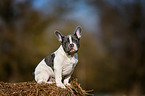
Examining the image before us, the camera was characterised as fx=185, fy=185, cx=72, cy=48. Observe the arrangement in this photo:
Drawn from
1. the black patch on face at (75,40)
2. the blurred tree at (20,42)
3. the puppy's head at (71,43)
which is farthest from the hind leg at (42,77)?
the blurred tree at (20,42)

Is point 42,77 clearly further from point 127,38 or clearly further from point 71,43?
point 127,38

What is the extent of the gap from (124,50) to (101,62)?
1.99 metres

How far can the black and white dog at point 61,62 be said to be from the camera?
273 cm

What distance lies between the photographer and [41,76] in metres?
2.91

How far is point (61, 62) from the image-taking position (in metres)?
2.80

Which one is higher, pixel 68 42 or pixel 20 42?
pixel 20 42

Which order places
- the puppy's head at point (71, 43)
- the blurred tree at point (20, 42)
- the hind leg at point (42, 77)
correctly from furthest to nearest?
1. the blurred tree at point (20, 42)
2. the hind leg at point (42, 77)
3. the puppy's head at point (71, 43)

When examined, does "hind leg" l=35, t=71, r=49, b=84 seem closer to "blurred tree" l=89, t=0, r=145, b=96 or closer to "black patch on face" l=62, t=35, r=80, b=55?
"black patch on face" l=62, t=35, r=80, b=55

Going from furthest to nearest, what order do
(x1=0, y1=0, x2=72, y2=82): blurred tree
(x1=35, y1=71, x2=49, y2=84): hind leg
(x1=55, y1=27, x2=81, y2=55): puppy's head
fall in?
(x1=0, y1=0, x2=72, y2=82): blurred tree
(x1=35, y1=71, x2=49, y2=84): hind leg
(x1=55, y1=27, x2=81, y2=55): puppy's head

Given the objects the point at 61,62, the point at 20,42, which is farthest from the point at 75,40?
the point at 20,42

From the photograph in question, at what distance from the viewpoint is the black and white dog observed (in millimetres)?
2734

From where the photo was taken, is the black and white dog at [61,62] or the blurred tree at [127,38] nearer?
the black and white dog at [61,62]

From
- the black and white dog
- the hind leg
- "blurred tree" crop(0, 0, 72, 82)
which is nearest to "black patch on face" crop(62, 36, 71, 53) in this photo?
the black and white dog

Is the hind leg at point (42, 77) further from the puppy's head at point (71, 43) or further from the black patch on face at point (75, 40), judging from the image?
the black patch on face at point (75, 40)
